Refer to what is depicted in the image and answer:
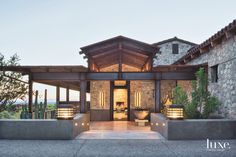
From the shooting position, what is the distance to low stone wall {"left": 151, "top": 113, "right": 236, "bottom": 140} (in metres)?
8.87

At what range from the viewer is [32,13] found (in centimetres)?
1759

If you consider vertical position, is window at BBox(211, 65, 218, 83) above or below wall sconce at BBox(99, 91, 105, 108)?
above

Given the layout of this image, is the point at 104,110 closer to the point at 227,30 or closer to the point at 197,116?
the point at 197,116

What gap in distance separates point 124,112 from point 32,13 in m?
9.66

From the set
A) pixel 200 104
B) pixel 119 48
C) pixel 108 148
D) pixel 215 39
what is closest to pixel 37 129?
pixel 108 148

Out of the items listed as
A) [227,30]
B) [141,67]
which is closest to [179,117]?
[227,30]

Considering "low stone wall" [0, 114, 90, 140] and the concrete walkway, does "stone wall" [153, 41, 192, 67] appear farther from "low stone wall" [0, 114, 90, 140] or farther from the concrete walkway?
"low stone wall" [0, 114, 90, 140]

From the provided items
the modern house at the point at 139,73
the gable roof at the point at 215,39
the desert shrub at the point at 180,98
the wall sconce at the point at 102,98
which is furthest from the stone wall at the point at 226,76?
the wall sconce at the point at 102,98

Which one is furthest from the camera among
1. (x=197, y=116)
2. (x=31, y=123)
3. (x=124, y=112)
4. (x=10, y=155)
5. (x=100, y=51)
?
(x=124, y=112)

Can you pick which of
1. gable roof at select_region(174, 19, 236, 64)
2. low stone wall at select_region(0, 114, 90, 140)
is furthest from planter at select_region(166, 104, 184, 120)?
low stone wall at select_region(0, 114, 90, 140)

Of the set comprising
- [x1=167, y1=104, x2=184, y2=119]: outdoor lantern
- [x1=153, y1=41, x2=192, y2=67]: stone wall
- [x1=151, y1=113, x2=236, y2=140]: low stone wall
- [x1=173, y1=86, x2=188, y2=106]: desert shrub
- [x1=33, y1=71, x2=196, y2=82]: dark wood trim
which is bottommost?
[x1=151, y1=113, x2=236, y2=140]: low stone wall

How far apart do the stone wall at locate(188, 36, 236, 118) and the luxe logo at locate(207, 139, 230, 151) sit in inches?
64.4

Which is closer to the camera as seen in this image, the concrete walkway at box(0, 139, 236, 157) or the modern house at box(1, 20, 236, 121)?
the concrete walkway at box(0, 139, 236, 157)

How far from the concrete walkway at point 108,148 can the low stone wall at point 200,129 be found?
0.43 m
